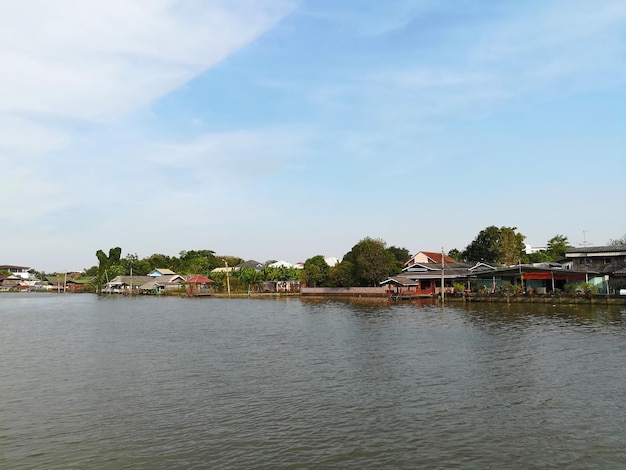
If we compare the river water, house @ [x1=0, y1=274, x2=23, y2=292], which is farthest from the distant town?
the river water

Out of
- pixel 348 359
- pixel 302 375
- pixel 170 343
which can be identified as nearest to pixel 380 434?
pixel 302 375

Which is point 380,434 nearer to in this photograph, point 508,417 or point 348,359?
point 508,417

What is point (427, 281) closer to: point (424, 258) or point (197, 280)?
point (424, 258)

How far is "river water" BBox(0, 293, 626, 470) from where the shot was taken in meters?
12.0

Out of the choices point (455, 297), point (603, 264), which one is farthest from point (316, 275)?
point (603, 264)

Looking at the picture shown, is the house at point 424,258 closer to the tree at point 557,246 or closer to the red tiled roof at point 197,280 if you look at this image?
the tree at point 557,246

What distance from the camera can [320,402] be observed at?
1647cm

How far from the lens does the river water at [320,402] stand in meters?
12.0

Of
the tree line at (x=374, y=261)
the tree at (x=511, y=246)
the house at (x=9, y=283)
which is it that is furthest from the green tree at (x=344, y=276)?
the house at (x=9, y=283)

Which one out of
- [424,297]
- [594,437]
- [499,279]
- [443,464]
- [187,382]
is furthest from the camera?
[424,297]

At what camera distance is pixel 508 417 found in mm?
14664

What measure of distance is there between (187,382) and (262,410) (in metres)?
5.36

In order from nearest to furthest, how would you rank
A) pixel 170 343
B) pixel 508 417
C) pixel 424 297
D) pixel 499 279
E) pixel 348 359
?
pixel 508 417
pixel 348 359
pixel 170 343
pixel 499 279
pixel 424 297

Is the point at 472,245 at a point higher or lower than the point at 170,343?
higher
